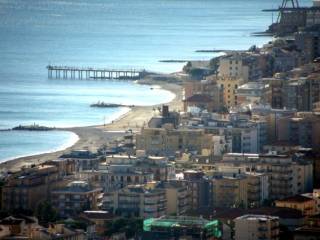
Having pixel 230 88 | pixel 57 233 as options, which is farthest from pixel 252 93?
pixel 57 233

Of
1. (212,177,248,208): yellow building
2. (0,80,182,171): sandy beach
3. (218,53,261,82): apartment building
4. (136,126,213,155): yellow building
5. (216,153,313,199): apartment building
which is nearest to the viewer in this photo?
(212,177,248,208): yellow building

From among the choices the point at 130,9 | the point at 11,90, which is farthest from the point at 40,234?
the point at 130,9

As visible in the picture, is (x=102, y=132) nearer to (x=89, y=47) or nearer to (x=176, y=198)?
(x=176, y=198)

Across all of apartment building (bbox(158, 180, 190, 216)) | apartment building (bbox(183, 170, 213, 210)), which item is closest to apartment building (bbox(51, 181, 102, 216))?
apartment building (bbox(158, 180, 190, 216))

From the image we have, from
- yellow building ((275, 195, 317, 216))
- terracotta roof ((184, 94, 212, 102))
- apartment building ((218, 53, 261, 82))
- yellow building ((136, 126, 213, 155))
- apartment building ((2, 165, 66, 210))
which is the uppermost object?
apartment building ((218, 53, 261, 82))

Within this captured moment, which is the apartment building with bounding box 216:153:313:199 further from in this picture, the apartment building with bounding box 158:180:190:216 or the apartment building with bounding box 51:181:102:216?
the apartment building with bounding box 51:181:102:216

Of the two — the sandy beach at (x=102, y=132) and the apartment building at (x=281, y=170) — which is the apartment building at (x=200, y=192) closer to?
the apartment building at (x=281, y=170)
